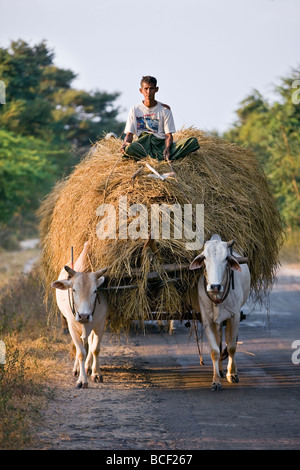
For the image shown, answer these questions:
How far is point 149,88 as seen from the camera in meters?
7.60

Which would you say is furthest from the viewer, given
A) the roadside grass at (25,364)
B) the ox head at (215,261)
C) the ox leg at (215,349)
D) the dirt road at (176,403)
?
the ox leg at (215,349)

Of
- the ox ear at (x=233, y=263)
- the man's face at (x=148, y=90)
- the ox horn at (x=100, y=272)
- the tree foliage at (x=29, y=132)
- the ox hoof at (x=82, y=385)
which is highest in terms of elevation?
the tree foliage at (x=29, y=132)

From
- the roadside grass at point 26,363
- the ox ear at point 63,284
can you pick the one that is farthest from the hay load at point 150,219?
the roadside grass at point 26,363

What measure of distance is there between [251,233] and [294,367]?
1571mm

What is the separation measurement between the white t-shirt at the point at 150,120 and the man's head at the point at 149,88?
10cm

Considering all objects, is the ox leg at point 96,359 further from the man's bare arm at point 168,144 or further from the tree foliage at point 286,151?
the tree foliage at point 286,151

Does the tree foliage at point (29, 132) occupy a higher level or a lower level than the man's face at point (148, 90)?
higher

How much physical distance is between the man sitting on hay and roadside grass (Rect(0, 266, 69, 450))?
2210 mm

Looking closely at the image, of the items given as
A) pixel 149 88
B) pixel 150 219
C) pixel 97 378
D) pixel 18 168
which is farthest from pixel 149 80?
pixel 18 168

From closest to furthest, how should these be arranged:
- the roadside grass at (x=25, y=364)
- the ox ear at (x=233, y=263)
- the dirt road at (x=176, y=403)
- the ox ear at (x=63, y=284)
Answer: the dirt road at (x=176, y=403)
the roadside grass at (x=25, y=364)
the ox ear at (x=233, y=263)
the ox ear at (x=63, y=284)

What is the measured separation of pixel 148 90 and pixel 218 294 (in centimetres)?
228

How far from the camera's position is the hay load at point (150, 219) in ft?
22.0

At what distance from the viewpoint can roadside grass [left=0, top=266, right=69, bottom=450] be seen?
5230 millimetres
